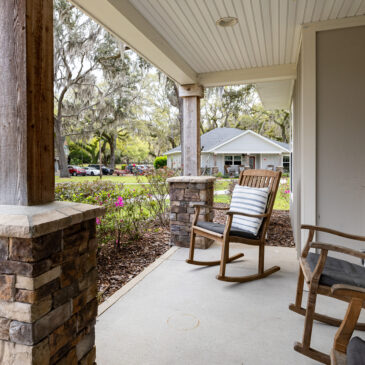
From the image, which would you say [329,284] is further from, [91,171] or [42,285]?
[91,171]

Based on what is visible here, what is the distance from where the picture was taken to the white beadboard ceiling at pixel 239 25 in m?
2.52

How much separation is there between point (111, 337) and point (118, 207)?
1874mm

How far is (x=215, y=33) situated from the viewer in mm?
3082

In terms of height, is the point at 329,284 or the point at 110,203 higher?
the point at 110,203

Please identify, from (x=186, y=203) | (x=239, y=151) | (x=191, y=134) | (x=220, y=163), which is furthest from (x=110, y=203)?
(x=220, y=163)

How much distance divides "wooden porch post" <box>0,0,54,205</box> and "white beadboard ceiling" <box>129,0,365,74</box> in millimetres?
1473

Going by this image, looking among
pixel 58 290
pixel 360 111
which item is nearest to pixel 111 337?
pixel 58 290

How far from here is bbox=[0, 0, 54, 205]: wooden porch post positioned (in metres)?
1.20

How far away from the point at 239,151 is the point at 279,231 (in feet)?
44.8

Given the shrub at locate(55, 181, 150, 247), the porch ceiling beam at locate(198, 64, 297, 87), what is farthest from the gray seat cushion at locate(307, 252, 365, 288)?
the porch ceiling beam at locate(198, 64, 297, 87)

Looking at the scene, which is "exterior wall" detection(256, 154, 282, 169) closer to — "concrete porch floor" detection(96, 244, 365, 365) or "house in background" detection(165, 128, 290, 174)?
"house in background" detection(165, 128, 290, 174)

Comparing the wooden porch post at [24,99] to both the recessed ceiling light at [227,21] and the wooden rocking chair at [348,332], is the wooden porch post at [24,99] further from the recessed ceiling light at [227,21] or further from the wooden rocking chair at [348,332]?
the recessed ceiling light at [227,21]

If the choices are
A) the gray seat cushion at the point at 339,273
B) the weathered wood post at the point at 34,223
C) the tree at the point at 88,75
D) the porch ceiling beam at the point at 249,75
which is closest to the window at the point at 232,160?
the tree at the point at 88,75

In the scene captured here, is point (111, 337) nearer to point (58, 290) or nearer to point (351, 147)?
point (58, 290)
